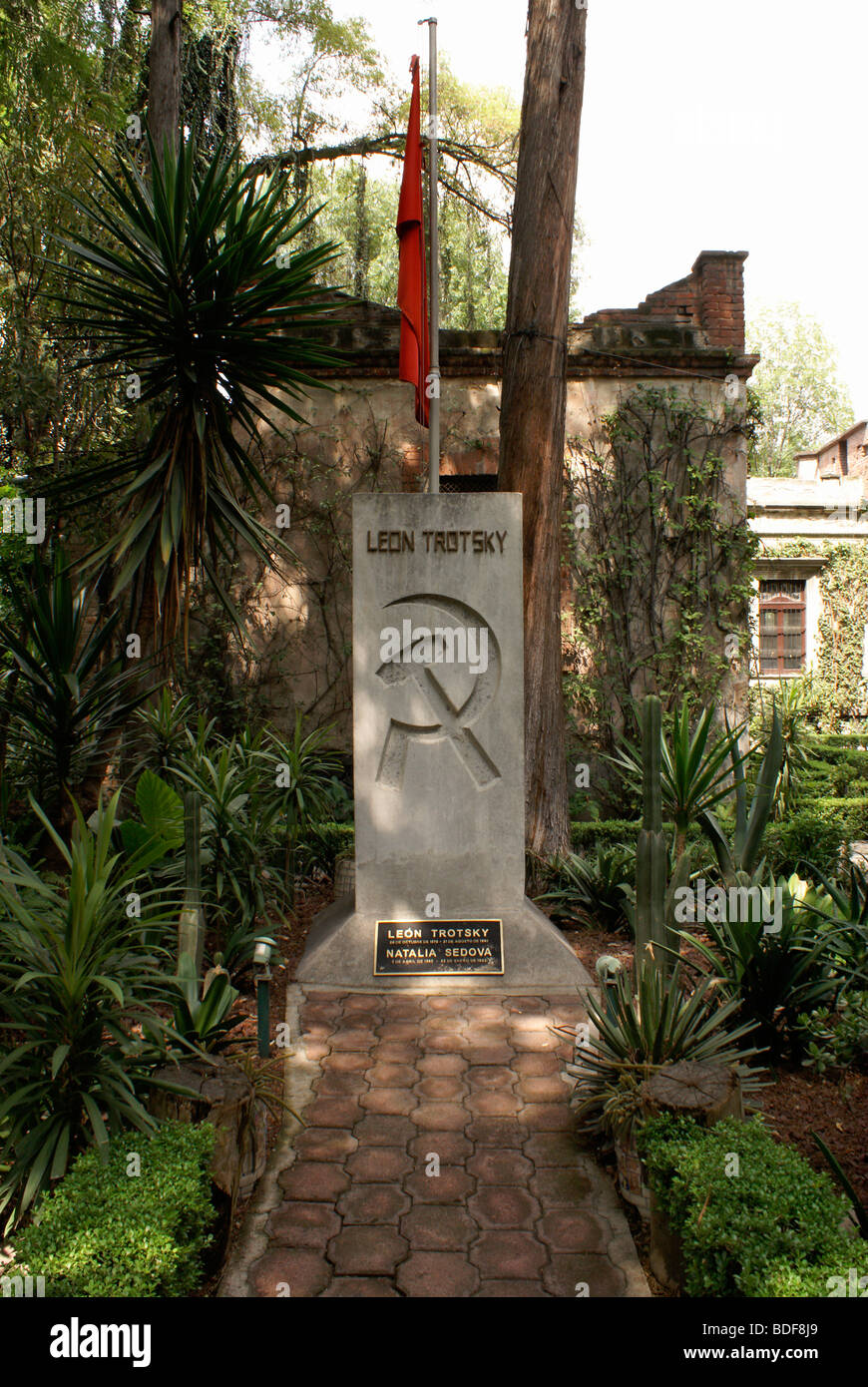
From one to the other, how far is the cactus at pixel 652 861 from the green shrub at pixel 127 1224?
6.19 ft

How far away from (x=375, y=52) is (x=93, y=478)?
13680 mm

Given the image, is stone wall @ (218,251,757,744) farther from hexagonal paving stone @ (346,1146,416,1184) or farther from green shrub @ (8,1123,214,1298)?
green shrub @ (8,1123,214,1298)

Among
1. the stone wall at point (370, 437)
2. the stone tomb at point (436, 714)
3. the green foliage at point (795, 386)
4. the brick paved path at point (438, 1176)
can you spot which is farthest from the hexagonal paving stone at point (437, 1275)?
the green foliage at point (795, 386)

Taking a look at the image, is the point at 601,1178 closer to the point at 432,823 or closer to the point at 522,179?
the point at 432,823

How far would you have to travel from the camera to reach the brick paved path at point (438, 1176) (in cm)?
277

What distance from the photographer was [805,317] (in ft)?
117

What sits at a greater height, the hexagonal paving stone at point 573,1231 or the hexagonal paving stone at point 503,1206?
the hexagonal paving stone at point 503,1206

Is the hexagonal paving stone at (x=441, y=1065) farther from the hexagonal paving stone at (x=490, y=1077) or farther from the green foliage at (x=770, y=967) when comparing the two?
the green foliage at (x=770, y=967)

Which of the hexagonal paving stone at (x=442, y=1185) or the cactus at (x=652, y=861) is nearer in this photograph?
the hexagonal paving stone at (x=442, y=1185)

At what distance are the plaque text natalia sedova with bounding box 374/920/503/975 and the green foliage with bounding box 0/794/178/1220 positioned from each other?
2.07 meters

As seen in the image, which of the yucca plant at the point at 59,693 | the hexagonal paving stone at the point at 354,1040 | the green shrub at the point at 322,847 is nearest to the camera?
the hexagonal paving stone at the point at 354,1040

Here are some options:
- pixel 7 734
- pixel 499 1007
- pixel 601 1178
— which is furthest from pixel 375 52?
pixel 601 1178

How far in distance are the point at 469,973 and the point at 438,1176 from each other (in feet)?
5.86

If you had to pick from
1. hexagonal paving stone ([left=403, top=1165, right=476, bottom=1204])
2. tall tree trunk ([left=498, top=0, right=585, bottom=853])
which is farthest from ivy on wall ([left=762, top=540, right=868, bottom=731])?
hexagonal paving stone ([left=403, top=1165, right=476, bottom=1204])
